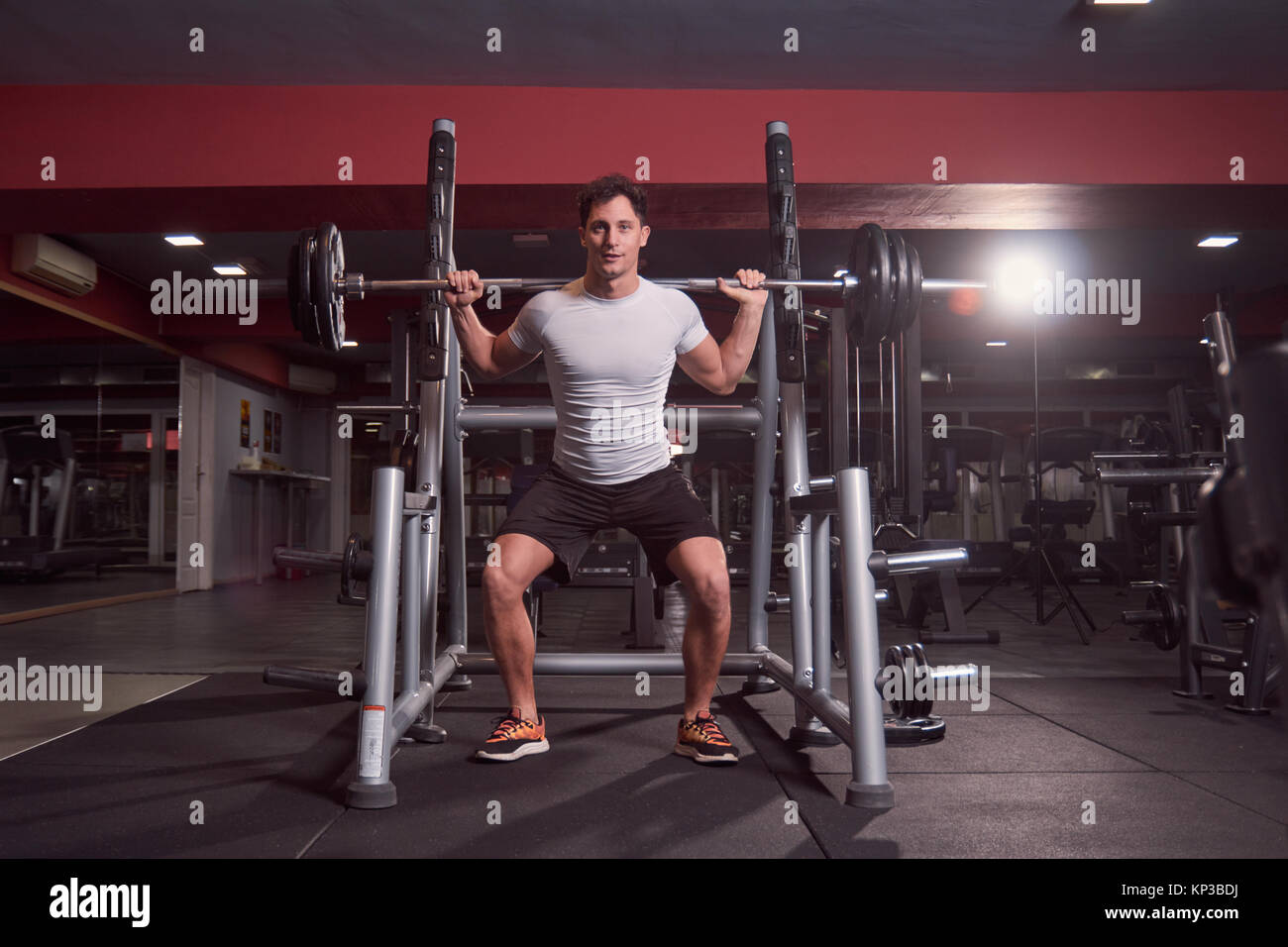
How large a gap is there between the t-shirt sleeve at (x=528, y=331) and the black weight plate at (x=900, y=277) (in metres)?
0.75

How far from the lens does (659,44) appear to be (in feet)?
11.4

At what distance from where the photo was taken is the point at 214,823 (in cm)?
146

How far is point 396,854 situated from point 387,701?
Result: 0.34 meters

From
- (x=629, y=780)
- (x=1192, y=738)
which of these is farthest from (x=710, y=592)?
(x=1192, y=738)

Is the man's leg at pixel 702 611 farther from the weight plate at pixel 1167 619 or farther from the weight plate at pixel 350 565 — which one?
the weight plate at pixel 1167 619

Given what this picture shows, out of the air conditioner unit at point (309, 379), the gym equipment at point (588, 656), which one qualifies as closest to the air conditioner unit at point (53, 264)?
the air conditioner unit at point (309, 379)

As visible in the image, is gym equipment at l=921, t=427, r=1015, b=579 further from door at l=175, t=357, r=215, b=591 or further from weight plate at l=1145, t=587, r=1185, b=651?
door at l=175, t=357, r=215, b=591

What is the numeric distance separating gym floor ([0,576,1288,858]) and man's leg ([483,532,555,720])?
206 mm

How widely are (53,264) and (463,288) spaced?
4658 mm

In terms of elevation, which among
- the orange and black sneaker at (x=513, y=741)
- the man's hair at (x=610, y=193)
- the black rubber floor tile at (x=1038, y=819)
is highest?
the man's hair at (x=610, y=193)

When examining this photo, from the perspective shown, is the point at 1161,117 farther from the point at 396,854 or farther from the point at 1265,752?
the point at 396,854

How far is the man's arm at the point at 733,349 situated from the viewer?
187 centimetres

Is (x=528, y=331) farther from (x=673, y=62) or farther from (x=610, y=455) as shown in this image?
(x=673, y=62)
